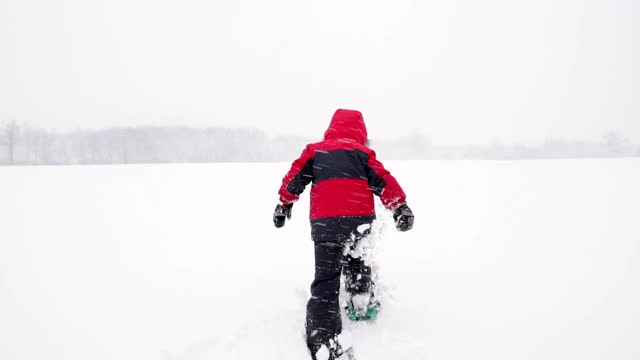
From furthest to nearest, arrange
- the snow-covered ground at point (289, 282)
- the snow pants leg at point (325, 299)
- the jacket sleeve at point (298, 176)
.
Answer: the jacket sleeve at point (298, 176) < the snow-covered ground at point (289, 282) < the snow pants leg at point (325, 299)

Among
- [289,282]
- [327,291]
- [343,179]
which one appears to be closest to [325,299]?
[327,291]

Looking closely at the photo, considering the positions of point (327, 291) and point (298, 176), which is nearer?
point (327, 291)

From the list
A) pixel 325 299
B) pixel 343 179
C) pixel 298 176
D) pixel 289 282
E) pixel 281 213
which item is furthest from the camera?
pixel 289 282

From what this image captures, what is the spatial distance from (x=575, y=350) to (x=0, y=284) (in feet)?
20.3

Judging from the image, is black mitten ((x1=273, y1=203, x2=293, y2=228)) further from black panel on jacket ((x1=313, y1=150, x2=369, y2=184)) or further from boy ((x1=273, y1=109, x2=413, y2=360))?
black panel on jacket ((x1=313, y1=150, x2=369, y2=184))

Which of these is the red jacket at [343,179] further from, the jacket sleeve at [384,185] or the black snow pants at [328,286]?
the black snow pants at [328,286]

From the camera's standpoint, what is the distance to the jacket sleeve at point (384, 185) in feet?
10.1

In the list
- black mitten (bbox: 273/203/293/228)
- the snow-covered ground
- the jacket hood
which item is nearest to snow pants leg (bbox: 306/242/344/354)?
the snow-covered ground

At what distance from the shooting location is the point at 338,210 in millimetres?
3002

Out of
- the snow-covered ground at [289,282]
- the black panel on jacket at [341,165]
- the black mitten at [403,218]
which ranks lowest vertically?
the snow-covered ground at [289,282]

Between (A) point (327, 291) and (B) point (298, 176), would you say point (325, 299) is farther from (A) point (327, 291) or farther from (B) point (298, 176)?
(B) point (298, 176)

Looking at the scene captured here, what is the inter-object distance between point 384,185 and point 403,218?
327 millimetres

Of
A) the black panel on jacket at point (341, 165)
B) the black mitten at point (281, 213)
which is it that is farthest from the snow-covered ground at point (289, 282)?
the black mitten at point (281, 213)

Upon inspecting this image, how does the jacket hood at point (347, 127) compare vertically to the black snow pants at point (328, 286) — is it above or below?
above
